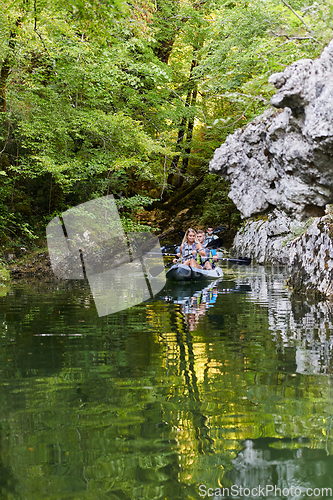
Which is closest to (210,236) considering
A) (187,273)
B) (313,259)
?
(187,273)

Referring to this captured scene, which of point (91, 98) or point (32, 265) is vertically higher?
point (91, 98)

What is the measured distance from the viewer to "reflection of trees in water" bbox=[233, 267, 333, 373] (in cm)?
429

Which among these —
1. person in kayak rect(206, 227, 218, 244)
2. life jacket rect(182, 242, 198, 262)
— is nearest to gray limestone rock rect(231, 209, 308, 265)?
person in kayak rect(206, 227, 218, 244)

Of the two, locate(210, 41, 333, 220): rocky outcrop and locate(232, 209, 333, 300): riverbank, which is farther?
locate(232, 209, 333, 300): riverbank

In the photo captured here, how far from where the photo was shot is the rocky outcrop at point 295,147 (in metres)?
6.03

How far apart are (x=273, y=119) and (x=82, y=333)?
5005mm

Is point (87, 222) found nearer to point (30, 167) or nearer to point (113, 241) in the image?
point (113, 241)

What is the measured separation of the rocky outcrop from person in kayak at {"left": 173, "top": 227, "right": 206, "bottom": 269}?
3449 mm

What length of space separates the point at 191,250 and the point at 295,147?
22.0 ft

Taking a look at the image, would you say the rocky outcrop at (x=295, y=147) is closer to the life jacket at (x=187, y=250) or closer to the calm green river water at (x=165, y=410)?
the calm green river water at (x=165, y=410)

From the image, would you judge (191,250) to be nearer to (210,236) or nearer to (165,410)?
(210,236)

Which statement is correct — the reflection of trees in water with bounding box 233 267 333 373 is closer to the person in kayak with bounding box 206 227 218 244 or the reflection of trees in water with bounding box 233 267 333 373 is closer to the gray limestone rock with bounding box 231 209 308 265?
the person in kayak with bounding box 206 227 218 244

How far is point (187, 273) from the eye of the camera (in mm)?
11969

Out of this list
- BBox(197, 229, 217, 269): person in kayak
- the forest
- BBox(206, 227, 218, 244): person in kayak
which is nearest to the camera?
the forest
